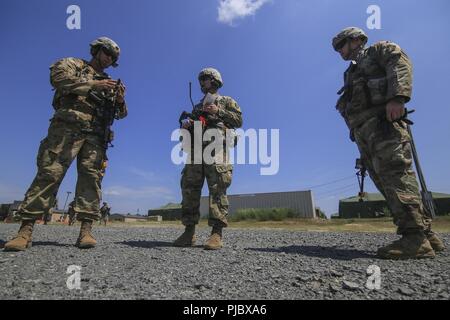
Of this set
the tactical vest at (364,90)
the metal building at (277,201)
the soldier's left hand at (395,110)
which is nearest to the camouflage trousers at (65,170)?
the tactical vest at (364,90)

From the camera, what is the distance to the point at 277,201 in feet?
104

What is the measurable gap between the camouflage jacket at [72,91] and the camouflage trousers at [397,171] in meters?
3.56

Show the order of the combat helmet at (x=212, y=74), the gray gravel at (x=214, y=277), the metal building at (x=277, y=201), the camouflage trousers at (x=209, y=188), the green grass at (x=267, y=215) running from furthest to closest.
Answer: the metal building at (x=277, y=201), the green grass at (x=267, y=215), the combat helmet at (x=212, y=74), the camouflage trousers at (x=209, y=188), the gray gravel at (x=214, y=277)

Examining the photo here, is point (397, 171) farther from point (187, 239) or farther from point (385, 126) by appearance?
point (187, 239)

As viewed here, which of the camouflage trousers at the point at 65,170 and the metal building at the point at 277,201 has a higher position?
the metal building at the point at 277,201

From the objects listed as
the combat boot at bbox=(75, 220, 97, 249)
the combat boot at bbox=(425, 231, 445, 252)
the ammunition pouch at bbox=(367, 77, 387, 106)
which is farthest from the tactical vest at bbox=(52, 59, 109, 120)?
the combat boot at bbox=(425, 231, 445, 252)

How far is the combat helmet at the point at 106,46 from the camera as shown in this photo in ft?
13.2

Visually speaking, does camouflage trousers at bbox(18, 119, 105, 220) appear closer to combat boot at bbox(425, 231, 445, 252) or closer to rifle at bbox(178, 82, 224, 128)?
rifle at bbox(178, 82, 224, 128)

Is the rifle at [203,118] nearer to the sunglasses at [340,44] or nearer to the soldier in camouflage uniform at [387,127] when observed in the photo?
the soldier in camouflage uniform at [387,127]

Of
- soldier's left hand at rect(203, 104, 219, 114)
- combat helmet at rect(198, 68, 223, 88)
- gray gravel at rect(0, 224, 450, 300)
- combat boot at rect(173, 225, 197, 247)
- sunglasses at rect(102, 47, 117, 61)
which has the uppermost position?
sunglasses at rect(102, 47, 117, 61)

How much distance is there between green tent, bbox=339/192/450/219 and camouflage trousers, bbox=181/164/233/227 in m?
23.5

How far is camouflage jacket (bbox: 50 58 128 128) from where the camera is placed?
3.59m
